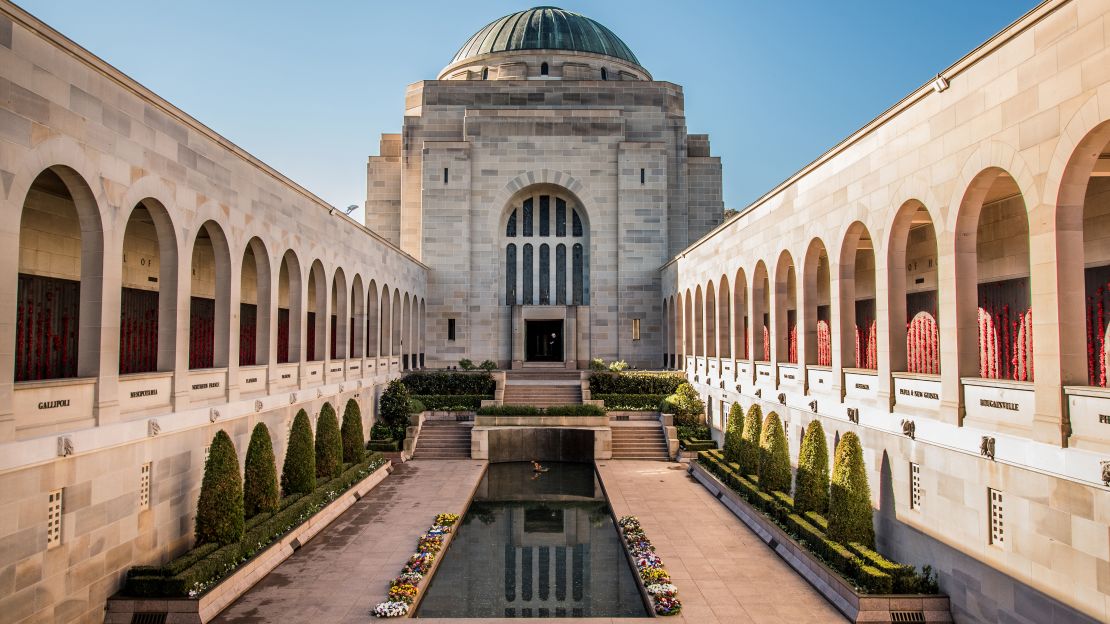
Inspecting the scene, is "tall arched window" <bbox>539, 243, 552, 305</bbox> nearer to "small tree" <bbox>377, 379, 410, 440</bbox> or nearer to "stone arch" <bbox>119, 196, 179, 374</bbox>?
"small tree" <bbox>377, 379, 410, 440</bbox>

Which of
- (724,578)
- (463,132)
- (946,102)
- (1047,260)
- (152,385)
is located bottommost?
(724,578)

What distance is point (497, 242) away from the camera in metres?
38.0

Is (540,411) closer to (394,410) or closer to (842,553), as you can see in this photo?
(394,410)

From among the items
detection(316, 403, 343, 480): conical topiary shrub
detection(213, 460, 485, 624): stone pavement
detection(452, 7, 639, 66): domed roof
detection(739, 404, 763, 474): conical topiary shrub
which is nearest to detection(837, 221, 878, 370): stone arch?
detection(739, 404, 763, 474): conical topiary shrub

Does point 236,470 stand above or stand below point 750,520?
above

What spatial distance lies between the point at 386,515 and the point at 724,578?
8318 millimetres

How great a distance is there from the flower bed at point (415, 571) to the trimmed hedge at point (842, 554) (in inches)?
270

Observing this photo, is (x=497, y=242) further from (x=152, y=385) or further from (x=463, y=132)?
(x=152, y=385)

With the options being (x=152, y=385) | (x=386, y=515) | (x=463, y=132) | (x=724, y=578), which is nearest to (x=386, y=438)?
(x=386, y=515)

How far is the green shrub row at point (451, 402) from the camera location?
28.0m

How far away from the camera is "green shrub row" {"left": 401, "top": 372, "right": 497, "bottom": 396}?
29.4 m

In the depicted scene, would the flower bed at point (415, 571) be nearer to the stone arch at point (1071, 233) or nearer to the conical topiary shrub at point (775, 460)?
the conical topiary shrub at point (775, 460)

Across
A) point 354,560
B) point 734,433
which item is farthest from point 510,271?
point 354,560

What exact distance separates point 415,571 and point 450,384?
16752 mm
